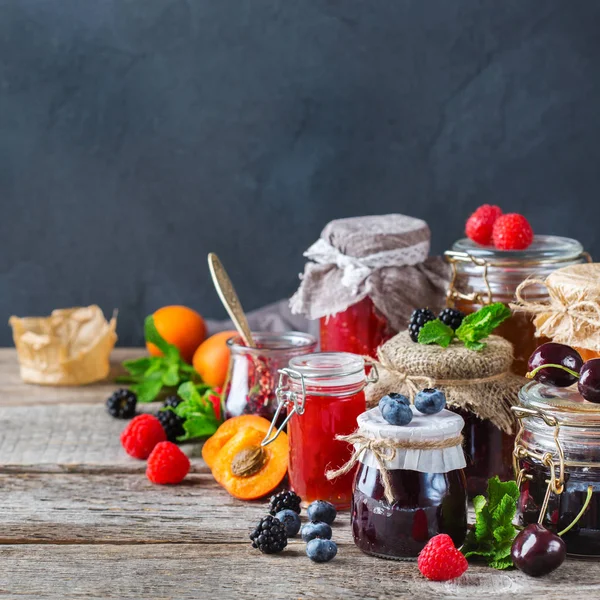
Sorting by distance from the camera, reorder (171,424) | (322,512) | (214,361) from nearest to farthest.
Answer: (322,512) → (171,424) → (214,361)

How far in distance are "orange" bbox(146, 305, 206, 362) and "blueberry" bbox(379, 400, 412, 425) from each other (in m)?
1.16

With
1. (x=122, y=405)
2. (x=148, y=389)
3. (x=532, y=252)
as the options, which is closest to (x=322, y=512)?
(x=532, y=252)

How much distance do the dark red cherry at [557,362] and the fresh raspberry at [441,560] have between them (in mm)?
273

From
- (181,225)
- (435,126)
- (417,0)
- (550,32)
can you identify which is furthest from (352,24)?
(181,225)

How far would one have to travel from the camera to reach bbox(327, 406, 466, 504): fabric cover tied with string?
1.25m

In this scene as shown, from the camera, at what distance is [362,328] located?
1.81m

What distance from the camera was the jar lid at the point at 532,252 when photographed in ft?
5.46

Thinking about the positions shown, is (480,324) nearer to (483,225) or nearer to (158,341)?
(483,225)

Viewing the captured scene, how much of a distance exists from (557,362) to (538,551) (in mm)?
262

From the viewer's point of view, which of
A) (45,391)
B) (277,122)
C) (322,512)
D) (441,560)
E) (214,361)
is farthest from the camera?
(277,122)

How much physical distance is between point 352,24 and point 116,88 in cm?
76

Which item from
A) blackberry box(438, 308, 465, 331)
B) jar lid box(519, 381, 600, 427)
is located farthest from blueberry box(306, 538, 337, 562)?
blackberry box(438, 308, 465, 331)

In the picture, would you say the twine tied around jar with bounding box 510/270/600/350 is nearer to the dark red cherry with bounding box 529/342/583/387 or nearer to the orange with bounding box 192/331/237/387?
the dark red cherry with bounding box 529/342/583/387

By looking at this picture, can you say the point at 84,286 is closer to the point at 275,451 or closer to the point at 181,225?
the point at 181,225
